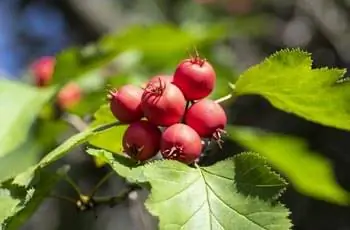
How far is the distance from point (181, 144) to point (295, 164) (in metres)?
0.87

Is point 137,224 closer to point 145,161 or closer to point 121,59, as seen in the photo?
point 145,161

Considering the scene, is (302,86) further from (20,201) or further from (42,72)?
(42,72)

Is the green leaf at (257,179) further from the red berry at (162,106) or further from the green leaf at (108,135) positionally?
the green leaf at (108,135)

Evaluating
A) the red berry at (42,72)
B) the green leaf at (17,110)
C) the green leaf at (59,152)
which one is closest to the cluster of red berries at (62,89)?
the red berry at (42,72)

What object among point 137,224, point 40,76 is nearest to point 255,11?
point 40,76

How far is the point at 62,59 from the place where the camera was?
8.20 feet

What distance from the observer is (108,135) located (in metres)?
1.64

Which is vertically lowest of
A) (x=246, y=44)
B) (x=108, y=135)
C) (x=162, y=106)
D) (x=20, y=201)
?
(x=246, y=44)

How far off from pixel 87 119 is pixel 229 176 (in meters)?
1.04

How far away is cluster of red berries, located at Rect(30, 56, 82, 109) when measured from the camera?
2691mm

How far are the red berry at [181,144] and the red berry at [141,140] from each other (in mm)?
21

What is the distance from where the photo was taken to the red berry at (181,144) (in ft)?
4.69

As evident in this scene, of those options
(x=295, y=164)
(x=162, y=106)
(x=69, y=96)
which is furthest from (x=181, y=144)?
(x=69, y=96)

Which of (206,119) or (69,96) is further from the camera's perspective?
(69,96)
